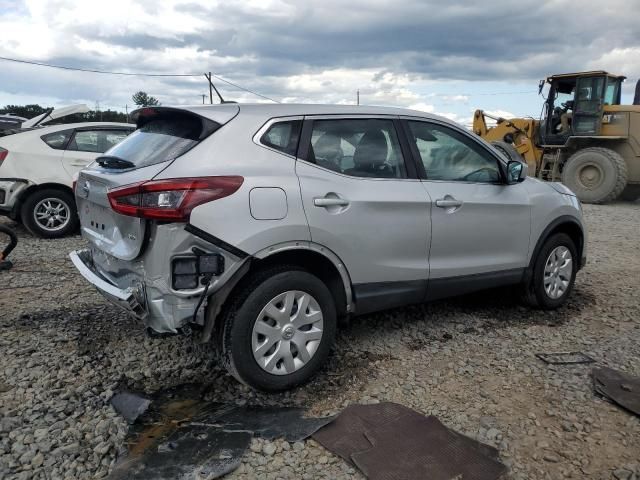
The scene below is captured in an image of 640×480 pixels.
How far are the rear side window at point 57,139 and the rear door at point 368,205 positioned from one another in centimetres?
574

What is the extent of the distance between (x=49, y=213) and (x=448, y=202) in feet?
19.7

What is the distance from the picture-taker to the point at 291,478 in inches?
105

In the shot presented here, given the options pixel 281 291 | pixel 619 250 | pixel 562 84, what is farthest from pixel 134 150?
pixel 562 84

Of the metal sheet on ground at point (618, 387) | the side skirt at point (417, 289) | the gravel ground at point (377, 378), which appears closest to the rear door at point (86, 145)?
the gravel ground at point (377, 378)

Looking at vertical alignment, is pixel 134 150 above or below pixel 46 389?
above

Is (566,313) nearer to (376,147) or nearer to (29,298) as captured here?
(376,147)

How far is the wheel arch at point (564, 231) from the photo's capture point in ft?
15.9

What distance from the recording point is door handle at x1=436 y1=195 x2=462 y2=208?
401 cm

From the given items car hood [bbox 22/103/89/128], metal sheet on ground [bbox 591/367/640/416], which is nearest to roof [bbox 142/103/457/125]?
metal sheet on ground [bbox 591/367/640/416]

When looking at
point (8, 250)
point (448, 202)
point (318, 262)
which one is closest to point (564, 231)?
point (448, 202)

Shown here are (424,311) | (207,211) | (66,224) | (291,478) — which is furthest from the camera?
(66,224)

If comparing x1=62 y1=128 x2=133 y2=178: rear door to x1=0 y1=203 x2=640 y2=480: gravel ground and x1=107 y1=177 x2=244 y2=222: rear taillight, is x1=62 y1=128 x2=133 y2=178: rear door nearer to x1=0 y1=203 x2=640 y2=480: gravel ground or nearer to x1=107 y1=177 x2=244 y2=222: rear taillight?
x1=0 y1=203 x2=640 y2=480: gravel ground

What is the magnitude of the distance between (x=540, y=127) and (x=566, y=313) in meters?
10.8

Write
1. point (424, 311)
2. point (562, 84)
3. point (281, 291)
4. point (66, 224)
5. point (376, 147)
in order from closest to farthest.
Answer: point (281, 291)
point (376, 147)
point (424, 311)
point (66, 224)
point (562, 84)
